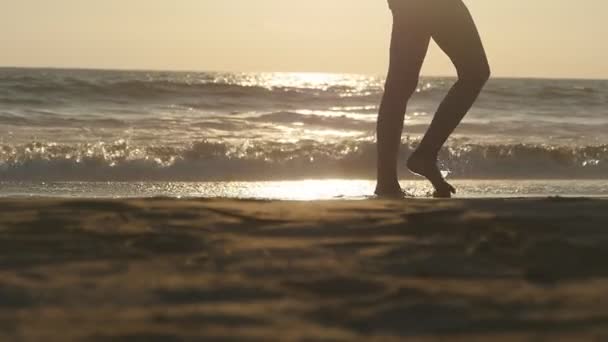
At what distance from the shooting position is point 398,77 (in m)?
4.24

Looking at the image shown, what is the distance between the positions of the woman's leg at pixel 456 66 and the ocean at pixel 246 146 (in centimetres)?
42

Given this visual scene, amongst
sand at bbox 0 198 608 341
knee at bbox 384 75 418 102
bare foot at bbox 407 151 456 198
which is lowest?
sand at bbox 0 198 608 341

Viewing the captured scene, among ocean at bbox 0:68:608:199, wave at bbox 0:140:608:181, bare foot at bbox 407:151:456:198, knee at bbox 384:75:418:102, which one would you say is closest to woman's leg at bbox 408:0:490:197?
bare foot at bbox 407:151:456:198

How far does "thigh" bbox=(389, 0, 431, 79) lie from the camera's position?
4.14 meters

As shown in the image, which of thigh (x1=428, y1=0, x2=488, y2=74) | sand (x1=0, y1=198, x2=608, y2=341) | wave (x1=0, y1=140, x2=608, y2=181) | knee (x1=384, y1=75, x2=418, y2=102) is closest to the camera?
sand (x1=0, y1=198, x2=608, y2=341)

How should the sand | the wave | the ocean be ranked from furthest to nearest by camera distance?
the wave
the ocean
the sand

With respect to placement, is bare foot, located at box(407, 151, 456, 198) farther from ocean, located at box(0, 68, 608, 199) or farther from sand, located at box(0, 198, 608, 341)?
sand, located at box(0, 198, 608, 341)

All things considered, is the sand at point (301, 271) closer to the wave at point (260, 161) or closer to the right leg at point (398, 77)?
the right leg at point (398, 77)

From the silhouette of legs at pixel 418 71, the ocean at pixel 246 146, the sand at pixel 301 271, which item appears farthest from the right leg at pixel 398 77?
the sand at pixel 301 271

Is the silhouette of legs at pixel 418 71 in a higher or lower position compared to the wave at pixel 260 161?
higher

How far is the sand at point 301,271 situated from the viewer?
1.61 m

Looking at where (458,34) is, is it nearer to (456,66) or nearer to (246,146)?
(456,66)

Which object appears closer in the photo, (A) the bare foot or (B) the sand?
(B) the sand

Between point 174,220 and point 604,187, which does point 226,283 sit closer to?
point 174,220
